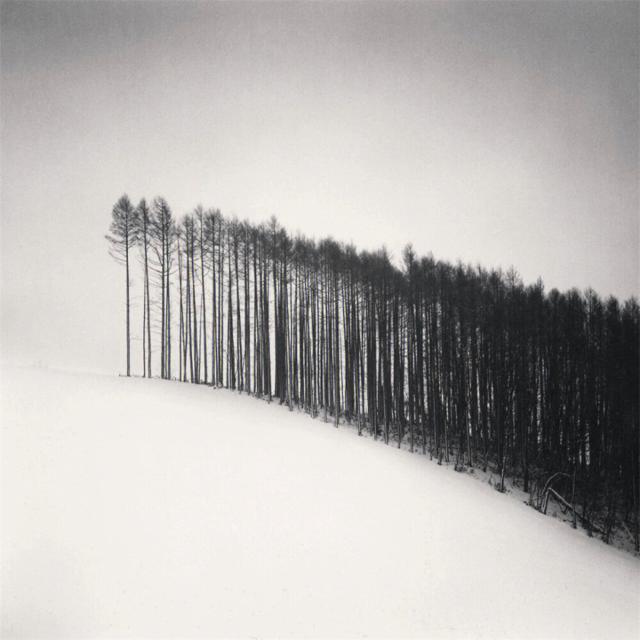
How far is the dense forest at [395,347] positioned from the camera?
984 inches

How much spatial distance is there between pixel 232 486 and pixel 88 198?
83.9 ft

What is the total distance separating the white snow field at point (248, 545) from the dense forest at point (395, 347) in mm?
9819

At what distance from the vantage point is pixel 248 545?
29.9 feet

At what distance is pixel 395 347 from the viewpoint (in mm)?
25250

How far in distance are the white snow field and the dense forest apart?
32.2ft

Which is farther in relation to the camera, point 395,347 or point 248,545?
point 395,347

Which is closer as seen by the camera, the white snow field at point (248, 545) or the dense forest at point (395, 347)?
the white snow field at point (248, 545)

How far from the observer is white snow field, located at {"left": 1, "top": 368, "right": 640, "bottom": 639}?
24.6 feet

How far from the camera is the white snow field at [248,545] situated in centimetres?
749

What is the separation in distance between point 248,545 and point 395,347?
17.7 m

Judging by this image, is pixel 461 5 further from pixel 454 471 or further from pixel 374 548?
pixel 454 471

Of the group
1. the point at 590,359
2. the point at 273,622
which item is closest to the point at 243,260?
the point at 273,622

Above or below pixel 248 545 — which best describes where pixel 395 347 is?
above

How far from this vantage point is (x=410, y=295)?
26.6m
